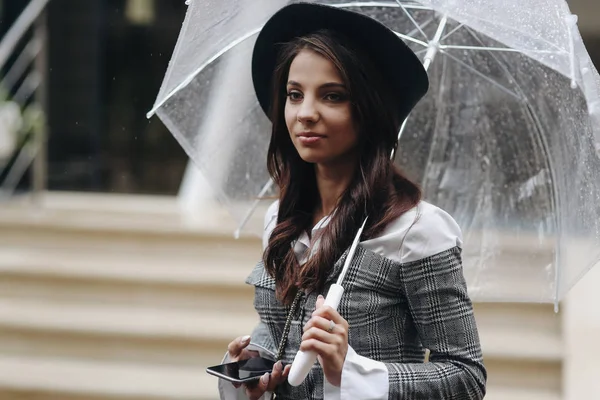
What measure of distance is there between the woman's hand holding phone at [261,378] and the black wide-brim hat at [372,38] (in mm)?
654

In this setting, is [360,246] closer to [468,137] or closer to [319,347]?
[319,347]

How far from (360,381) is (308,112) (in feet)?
1.96

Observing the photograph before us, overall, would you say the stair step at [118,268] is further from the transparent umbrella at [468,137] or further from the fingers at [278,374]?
the fingers at [278,374]

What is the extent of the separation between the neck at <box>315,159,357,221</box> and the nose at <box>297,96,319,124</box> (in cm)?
16

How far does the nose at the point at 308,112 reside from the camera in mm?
→ 2062

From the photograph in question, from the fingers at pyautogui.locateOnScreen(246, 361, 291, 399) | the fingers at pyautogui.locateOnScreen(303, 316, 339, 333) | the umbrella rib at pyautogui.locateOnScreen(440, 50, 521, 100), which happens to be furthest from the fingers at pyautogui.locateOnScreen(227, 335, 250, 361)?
the umbrella rib at pyautogui.locateOnScreen(440, 50, 521, 100)

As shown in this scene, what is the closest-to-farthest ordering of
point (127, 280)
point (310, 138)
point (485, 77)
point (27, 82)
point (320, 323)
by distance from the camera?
point (320, 323) < point (310, 138) < point (485, 77) < point (127, 280) < point (27, 82)

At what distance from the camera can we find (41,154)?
711cm

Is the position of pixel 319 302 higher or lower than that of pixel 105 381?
→ lower

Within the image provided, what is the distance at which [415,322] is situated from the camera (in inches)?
79.5

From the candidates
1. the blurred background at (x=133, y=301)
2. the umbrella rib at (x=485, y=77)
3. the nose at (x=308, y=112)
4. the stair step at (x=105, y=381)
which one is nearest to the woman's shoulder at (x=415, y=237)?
the nose at (x=308, y=112)

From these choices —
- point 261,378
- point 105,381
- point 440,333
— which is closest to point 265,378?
point 261,378

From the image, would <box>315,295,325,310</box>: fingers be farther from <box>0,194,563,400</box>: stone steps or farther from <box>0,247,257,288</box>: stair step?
<box>0,247,257,288</box>: stair step

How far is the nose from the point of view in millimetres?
2062
